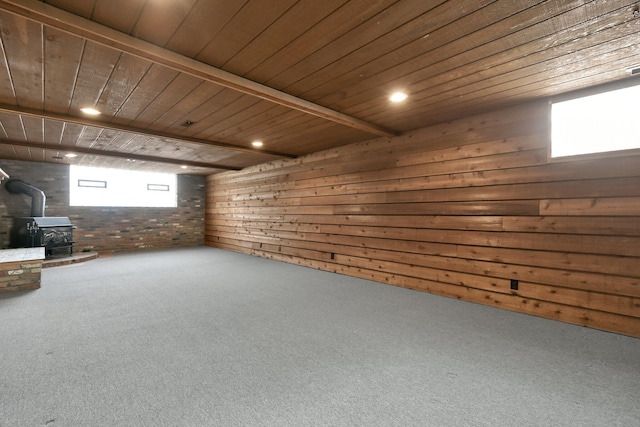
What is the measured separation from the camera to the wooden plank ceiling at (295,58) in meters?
1.66

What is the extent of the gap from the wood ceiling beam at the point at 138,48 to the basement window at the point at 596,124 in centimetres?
247

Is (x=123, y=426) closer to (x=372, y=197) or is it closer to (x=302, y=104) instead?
(x=302, y=104)

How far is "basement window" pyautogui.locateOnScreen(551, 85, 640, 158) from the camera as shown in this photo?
Result: 247cm

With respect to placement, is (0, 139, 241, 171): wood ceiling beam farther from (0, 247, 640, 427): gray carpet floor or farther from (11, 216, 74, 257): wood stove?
(0, 247, 640, 427): gray carpet floor

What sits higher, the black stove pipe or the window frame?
the window frame

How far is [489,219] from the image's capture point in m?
3.27

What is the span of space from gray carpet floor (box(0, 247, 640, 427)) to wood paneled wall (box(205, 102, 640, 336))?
0.29m

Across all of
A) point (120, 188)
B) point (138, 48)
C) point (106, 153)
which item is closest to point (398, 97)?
point (138, 48)

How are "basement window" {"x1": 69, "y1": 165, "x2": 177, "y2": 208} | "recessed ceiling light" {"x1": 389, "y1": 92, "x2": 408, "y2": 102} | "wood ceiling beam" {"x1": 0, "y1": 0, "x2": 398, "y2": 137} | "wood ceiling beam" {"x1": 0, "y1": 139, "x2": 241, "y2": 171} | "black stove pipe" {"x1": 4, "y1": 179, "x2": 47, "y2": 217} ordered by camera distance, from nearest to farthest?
1. "wood ceiling beam" {"x1": 0, "y1": 0, "x2": 398, "y2": 137}
2. "recessed ceiling light" {"x1": 389, "y1": 92, "x2": 408, "y2": 102}
3. "wood ceiling beam" {"x1": 0, "y1": 139, "x2": 241, "y2": 171}
4. "black stove pipe" {"x1": 4, "y1": 179, "x2": 47, "y2": 217}
5. "basement window" {"x1": 69, "y1": 165, "x2": 177, "y2": 208}

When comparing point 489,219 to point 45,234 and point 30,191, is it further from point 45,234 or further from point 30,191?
point 30,191

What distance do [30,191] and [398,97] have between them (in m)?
7.88

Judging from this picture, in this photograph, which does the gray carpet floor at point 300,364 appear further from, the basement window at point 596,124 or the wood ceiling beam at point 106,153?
the wood ceiling beam at point 106,153

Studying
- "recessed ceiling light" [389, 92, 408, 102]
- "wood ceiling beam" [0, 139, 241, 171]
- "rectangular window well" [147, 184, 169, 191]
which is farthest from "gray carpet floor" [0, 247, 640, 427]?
"rectangular window well" [147, 184, 169, 191]

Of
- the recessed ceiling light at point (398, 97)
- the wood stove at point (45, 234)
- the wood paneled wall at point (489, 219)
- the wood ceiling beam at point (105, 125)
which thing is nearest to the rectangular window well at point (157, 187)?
the wood stove at point (45, 234)
